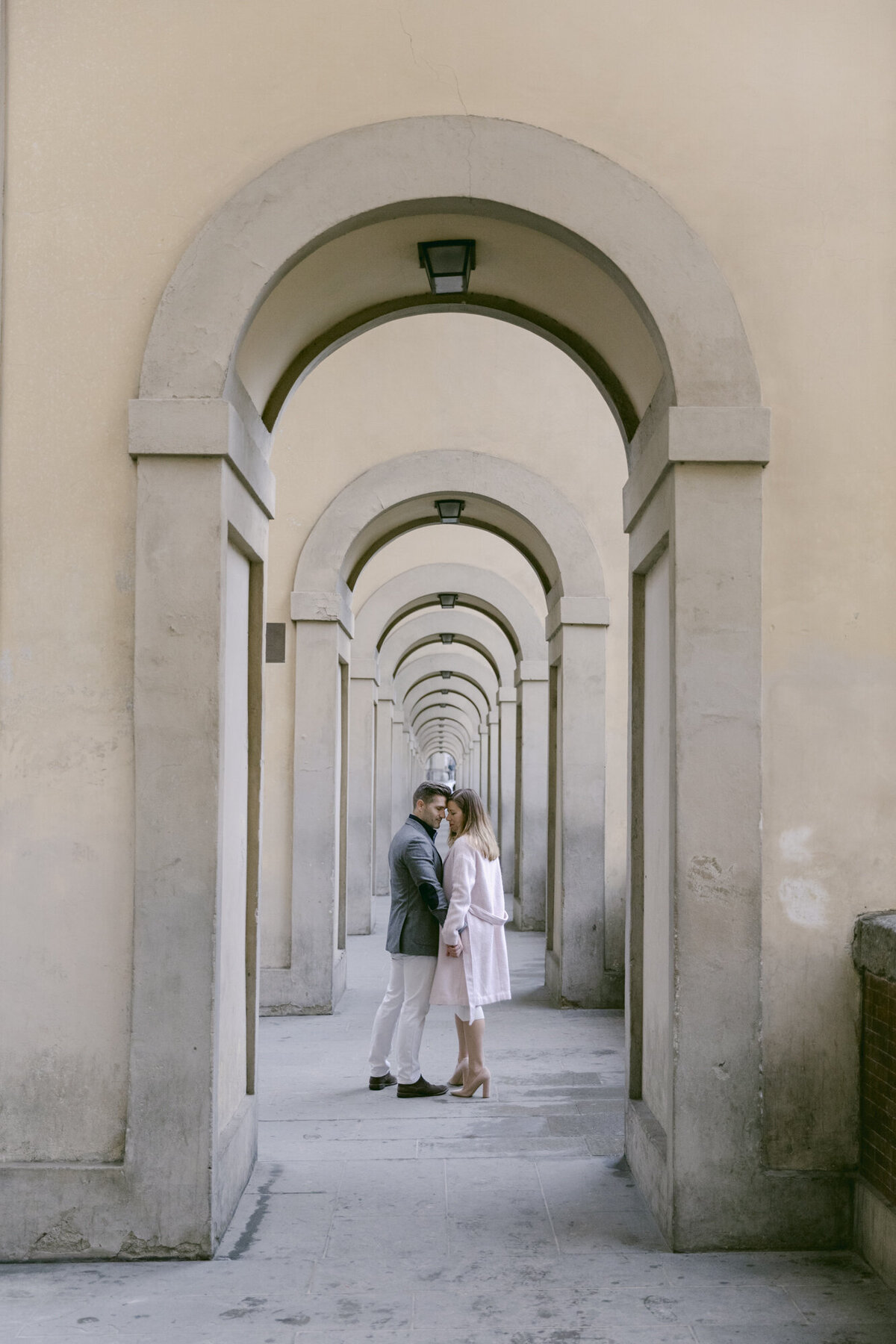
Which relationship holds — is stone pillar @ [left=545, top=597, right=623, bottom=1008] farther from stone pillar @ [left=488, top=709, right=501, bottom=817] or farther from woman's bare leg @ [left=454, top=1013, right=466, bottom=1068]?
stone pillar @ [left=488, top=709, right=501, bottom=817]


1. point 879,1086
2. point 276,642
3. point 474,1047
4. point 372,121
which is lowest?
point 474,1047

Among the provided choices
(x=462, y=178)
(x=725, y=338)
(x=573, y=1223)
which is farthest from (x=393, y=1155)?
(x=462, y=178)

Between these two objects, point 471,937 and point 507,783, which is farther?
point 507,783

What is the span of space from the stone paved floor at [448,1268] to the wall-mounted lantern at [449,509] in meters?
5.86

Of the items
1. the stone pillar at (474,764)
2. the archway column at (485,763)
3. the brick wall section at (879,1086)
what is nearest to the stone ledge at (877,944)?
the brick wall section at (879,1086)

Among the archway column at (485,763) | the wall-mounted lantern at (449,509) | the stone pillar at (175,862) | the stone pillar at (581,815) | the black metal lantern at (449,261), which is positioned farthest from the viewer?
the archway column at (485,763)

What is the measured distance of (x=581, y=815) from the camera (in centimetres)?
1002

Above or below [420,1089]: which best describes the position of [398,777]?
above

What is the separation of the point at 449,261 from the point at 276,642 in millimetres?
4943

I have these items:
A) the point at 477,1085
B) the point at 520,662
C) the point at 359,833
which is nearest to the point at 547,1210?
the point at 477,1085

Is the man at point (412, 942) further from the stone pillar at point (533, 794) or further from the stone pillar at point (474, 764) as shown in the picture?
the stone pillar at point (474, 764)

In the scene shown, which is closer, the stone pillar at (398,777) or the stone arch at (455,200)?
the stone arch at (455,200)

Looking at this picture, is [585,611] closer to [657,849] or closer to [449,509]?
[449,509]

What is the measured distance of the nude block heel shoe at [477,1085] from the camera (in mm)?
7078
